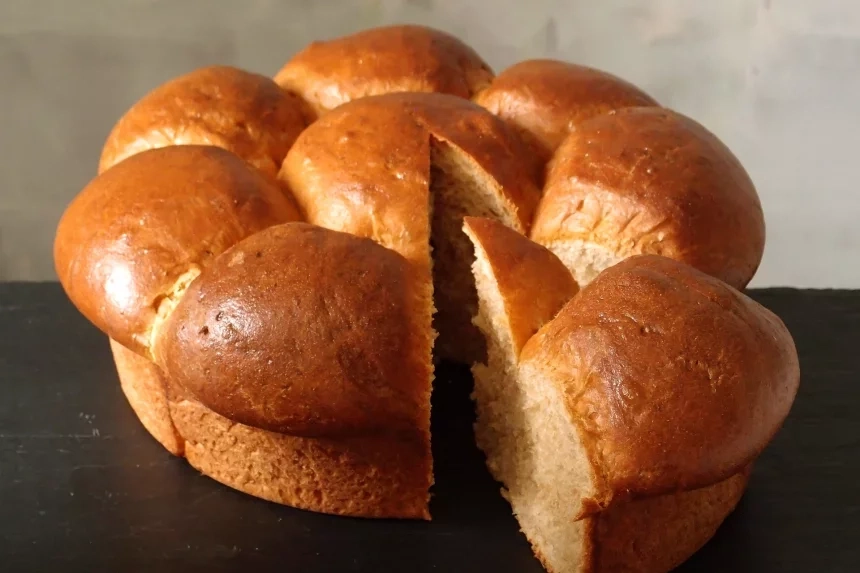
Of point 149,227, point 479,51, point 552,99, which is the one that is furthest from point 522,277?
point 479,51

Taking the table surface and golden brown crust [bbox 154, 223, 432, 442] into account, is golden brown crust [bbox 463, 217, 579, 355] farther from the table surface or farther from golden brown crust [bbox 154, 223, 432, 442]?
the table surface

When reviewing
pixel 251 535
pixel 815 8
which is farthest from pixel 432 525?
pixel 815 8

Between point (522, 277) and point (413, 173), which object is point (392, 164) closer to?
point (413, 173)

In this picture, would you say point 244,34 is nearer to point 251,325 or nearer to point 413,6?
point 413,6

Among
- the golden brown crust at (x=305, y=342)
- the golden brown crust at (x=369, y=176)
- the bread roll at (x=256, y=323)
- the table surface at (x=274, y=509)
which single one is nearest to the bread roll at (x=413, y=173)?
the golden brown crust at (x=369, y=176)

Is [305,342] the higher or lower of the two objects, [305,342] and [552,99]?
the lower

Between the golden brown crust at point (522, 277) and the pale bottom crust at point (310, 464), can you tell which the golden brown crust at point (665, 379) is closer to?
the golden brown crust at point (522, 277)

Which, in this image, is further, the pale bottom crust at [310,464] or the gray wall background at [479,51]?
the gray wall background at [479,51]
